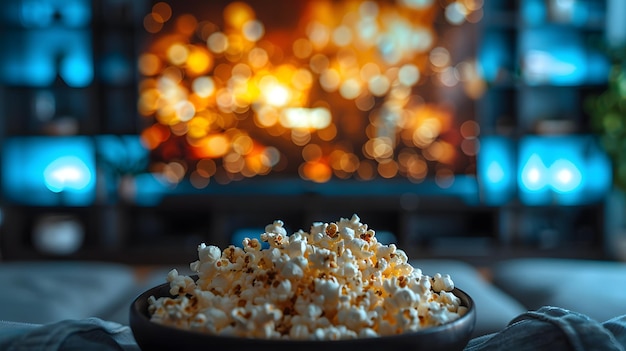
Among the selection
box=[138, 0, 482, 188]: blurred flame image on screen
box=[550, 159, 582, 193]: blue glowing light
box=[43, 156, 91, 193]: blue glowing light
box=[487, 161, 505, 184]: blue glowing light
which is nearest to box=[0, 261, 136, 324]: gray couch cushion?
box=[138, 0, 482, 188]: blurred flame image on screen

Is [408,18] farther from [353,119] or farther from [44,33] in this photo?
[44,33]

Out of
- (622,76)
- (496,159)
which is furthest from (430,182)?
(622,76)

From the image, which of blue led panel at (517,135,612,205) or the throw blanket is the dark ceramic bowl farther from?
blue led panel at (517,135,612,205)

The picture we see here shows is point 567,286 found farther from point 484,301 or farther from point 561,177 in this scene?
point 561,177

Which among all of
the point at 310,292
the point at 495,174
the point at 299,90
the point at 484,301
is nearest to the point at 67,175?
the point at 299,90

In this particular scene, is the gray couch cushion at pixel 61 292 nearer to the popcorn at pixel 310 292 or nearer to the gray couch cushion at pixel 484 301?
the gray couch cushion at pixel 484 301

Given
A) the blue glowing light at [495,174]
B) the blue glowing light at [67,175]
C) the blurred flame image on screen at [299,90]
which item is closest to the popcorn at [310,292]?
the blurred flame image on screen at [299,90]
